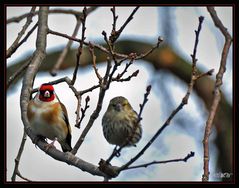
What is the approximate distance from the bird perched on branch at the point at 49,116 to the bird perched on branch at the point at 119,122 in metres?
0.28

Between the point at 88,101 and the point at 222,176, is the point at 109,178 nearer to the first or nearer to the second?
the point at 88,101

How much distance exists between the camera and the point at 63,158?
2932mm

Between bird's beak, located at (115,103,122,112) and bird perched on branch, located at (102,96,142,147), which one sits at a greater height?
bird's beak, located at (115,103,122,112)

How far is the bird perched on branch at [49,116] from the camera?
356 cm

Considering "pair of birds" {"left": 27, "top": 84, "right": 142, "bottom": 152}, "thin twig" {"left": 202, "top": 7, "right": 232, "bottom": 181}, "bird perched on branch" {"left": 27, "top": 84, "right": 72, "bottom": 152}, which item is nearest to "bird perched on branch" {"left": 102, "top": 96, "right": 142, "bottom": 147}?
"pair of birds" {"left": 27, "top": 84, "right": 142, "bottom": 152}

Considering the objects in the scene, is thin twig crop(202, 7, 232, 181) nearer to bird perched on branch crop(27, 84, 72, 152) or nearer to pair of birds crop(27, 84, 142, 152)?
pair of birds crop(27, 84, 142, 152)

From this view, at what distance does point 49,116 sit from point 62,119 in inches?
4.0

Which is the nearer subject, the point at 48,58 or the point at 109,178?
the point at 109,178

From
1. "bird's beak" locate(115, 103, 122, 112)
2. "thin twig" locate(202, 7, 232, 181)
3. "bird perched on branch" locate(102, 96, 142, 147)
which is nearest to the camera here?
"thin twig" locate(202, 7, 232, 181)

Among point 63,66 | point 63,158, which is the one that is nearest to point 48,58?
point 63,66

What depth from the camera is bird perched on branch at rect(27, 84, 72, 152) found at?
3564 mm

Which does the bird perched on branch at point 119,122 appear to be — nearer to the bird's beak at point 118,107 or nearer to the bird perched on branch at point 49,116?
the bird's beak at point 118,107

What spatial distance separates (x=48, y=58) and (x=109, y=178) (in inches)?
128
